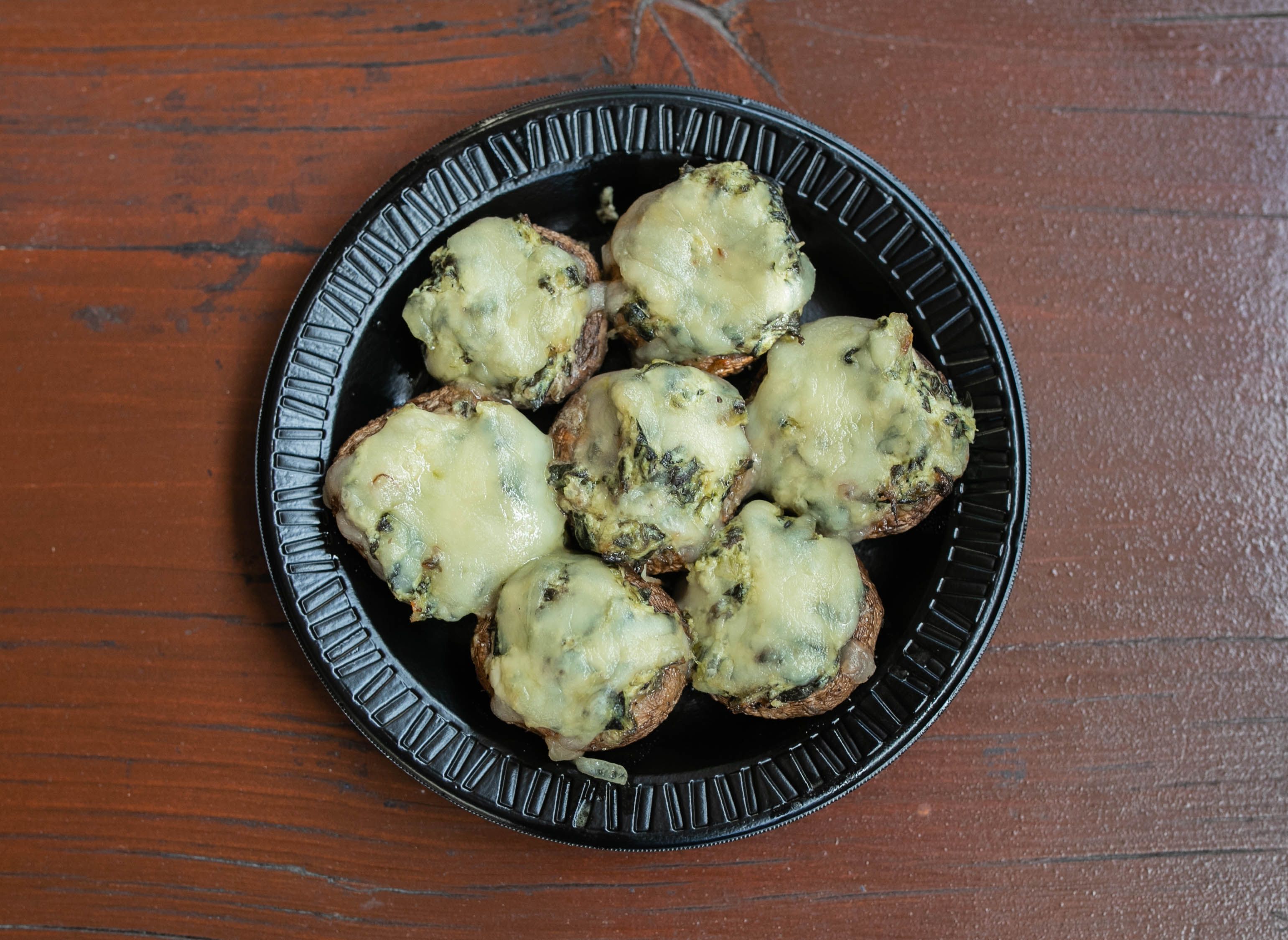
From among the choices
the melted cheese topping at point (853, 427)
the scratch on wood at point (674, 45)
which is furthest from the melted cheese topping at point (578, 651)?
the scratch on wood at point (674, 45)

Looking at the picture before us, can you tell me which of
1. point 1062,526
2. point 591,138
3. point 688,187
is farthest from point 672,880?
point 591,138

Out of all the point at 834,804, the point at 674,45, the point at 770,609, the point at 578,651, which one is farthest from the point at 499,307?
the point at 834,804

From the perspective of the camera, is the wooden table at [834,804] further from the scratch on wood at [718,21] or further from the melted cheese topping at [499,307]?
the melted cheese topping at [499,307]

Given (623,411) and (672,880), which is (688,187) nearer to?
(623,411)

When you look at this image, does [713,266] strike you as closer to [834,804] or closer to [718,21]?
[718,21]

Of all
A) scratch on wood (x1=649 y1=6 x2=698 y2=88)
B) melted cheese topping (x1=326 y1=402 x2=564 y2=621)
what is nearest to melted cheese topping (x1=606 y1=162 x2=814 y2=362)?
melted cheese topping (x1=326 y1=402 x2=564 y2=621)

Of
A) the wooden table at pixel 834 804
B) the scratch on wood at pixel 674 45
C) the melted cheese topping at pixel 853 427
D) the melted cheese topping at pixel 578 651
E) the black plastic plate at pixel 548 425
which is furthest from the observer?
the scratch on wood at pixel 674 45
